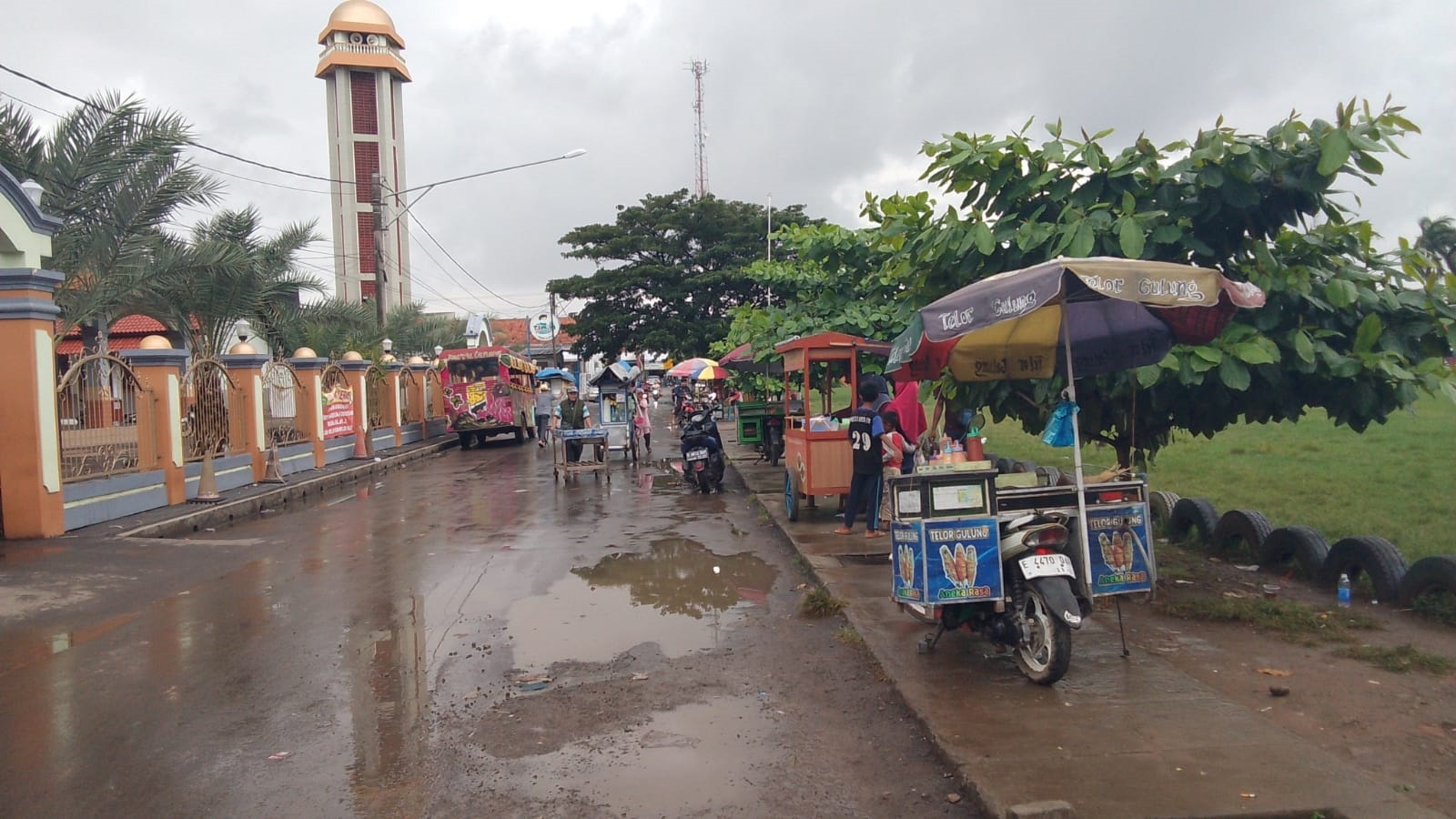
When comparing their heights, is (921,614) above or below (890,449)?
below

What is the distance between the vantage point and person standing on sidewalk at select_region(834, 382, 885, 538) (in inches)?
400

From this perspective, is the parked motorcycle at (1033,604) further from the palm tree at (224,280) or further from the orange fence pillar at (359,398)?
the orange fence pillar at (359,398)

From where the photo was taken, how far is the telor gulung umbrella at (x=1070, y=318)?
556 cm

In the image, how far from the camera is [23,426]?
38.9ft

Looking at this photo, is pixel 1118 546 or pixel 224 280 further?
pixel 224 280

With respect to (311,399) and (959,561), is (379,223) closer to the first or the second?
(311,399)

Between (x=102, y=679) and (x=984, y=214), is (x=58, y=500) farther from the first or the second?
(x=984, y=214)

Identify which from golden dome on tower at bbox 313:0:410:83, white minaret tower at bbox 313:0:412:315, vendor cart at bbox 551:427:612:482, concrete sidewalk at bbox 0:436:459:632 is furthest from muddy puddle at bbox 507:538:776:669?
golden dome on tower at bbox 313:0:410:83

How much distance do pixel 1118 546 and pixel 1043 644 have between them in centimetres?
99

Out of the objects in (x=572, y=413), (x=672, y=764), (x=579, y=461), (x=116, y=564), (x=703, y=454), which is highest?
(x=572, y=413)

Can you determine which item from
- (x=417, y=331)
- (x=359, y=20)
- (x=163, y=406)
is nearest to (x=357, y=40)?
(x=359, y=20)

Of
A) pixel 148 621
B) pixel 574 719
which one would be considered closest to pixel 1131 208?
pixel 574 719

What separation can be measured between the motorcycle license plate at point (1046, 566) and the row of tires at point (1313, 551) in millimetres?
2721

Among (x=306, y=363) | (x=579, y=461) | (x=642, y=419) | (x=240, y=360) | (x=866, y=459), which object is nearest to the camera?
(x=866, y=459)
